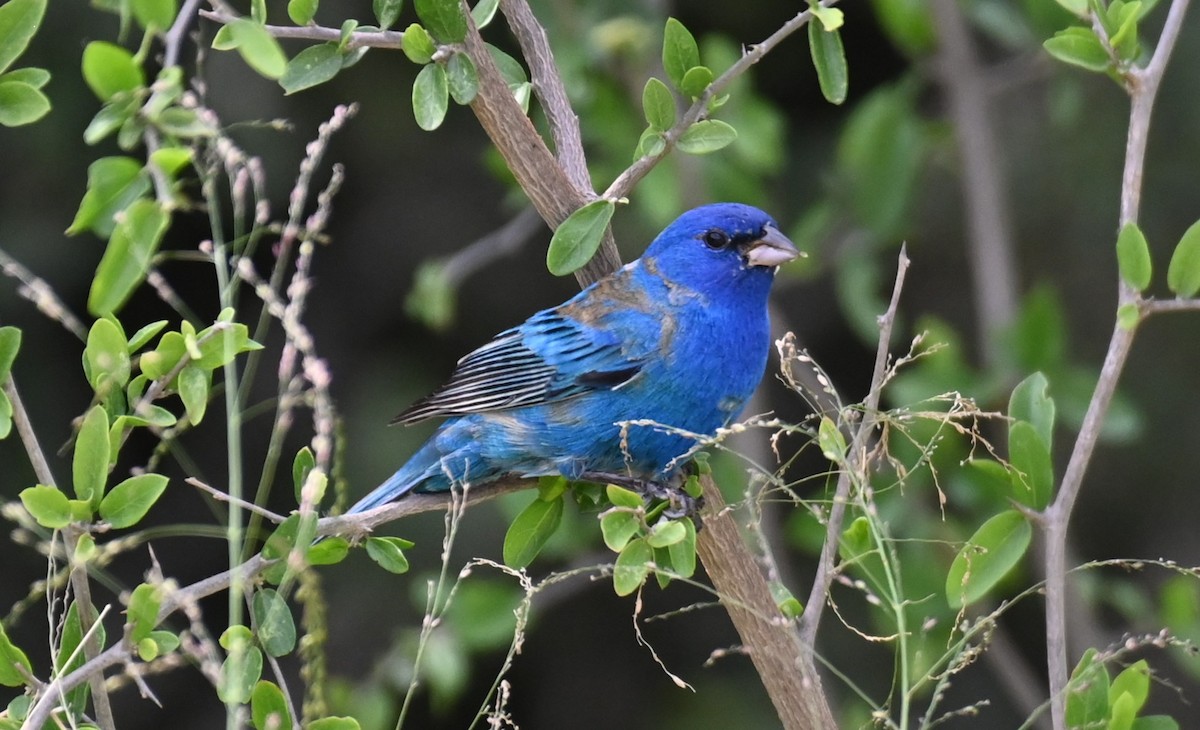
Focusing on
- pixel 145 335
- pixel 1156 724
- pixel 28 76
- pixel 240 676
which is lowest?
pixel 1156 724

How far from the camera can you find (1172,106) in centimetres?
439

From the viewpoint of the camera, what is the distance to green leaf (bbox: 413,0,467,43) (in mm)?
2060

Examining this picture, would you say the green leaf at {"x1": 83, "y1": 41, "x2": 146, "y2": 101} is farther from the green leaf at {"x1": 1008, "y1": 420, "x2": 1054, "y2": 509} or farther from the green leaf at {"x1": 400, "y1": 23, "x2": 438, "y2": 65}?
the green leaf at {"x1": 1008, "y1": 420, "x2": 1054, "y2": 509}

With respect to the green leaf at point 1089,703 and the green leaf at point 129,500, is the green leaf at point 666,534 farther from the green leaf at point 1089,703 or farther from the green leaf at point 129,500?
the green leaf at point 129,500

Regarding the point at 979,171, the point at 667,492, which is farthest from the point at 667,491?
the point at 979,171

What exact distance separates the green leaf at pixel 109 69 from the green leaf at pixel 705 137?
0.88m

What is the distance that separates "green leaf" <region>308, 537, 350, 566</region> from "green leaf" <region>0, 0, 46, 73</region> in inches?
27.9

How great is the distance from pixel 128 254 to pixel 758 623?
115 centimetres

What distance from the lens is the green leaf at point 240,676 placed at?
155 cm

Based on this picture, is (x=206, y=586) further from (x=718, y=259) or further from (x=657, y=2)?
(x=657, y=2)

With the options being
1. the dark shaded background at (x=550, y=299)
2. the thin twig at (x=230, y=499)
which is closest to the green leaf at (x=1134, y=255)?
the thin twig at (x=230, y=499)

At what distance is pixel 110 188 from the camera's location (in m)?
1.50

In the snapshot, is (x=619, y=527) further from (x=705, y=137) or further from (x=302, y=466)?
(x=705, y=137)

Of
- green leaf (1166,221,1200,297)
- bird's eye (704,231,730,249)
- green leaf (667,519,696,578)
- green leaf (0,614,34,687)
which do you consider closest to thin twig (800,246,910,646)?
green leaf (667,519,696,578)
